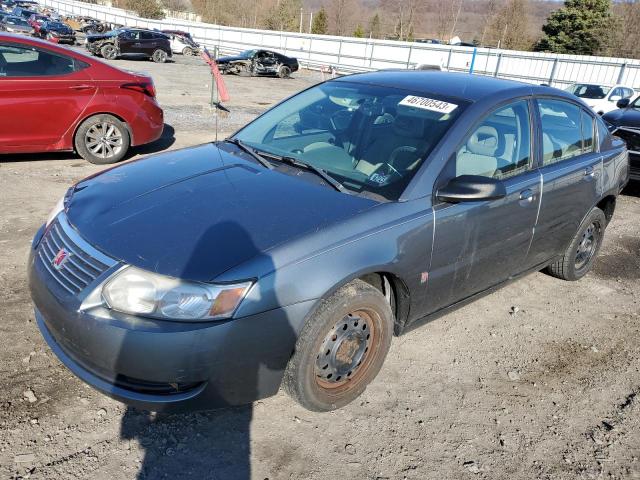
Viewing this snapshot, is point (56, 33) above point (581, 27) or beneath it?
beneath

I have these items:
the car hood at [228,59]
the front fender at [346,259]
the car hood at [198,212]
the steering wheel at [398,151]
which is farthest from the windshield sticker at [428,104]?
the car hood at [228,59]

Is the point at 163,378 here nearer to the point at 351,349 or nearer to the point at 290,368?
the point at 290,368

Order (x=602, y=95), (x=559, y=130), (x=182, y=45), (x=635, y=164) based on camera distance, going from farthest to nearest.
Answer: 1. (x=182, y=45)
2. (x=602, y=95)
3. (x=635, y=164)
4. (x=559, y=130)

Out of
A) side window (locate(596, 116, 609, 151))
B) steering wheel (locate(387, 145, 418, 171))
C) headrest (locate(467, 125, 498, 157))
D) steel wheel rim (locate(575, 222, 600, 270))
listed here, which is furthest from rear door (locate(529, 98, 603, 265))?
steering wheel (locate(387, 145, 418, 171))

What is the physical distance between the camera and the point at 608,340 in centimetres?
403

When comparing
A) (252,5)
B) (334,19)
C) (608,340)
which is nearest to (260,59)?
(608,340)

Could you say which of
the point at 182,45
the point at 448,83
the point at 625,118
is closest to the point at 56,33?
the point at 182,45

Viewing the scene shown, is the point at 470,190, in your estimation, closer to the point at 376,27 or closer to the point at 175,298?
the point at 175,298

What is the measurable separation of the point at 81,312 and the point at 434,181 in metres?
1.95

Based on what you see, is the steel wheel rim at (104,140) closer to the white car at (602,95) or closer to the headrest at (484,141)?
the headrest at (484,141)

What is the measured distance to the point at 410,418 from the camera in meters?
2.96

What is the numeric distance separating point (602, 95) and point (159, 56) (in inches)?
835

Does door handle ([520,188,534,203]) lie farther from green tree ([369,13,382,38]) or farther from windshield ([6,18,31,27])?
green tree ([369,13,382,38])

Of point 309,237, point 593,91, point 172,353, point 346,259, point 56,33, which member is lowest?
point 56,33
